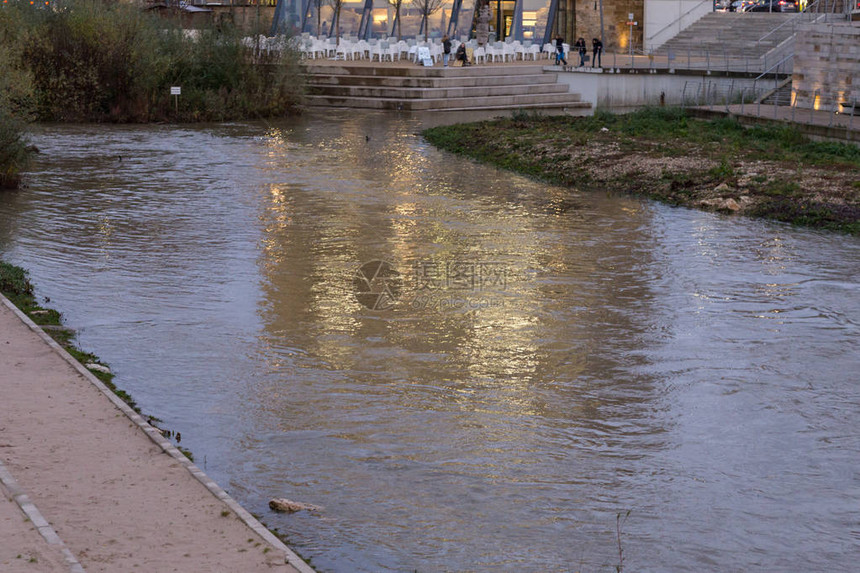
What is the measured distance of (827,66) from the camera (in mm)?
29938

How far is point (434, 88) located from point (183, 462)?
31.6 meters

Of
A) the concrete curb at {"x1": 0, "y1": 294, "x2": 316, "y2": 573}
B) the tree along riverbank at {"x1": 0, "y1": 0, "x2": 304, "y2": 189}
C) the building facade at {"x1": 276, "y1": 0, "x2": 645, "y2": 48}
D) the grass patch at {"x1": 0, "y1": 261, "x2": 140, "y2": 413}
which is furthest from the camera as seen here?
the building facade at {"x1": 276, "y1": 0, "x2": 645, "y2": 48}

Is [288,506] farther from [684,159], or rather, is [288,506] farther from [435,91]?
[435,91]

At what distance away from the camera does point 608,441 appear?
8875 millimetres

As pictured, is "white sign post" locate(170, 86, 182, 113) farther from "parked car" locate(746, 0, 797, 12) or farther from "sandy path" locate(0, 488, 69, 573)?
"parked car" locate(746, 0, 797, 12)

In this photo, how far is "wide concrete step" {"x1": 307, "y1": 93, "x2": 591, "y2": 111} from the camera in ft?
122

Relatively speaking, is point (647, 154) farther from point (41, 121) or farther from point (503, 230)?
point (41, 121)

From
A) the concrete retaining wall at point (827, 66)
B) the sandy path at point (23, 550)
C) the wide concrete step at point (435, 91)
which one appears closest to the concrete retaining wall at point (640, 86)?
the wide concrete step at point (435, 91)

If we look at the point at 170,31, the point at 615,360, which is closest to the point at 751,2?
the point at 170,31

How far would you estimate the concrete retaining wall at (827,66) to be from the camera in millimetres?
28828

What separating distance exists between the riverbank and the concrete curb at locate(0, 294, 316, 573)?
1cm

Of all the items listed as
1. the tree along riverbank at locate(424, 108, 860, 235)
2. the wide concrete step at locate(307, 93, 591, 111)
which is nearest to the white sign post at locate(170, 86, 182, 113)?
the wide concrete step at locate(307, 93, 591, 111)

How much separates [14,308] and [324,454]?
437 cm

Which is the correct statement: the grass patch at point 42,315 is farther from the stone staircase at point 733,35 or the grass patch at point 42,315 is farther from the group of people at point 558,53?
the stone staircase at point 733,35
